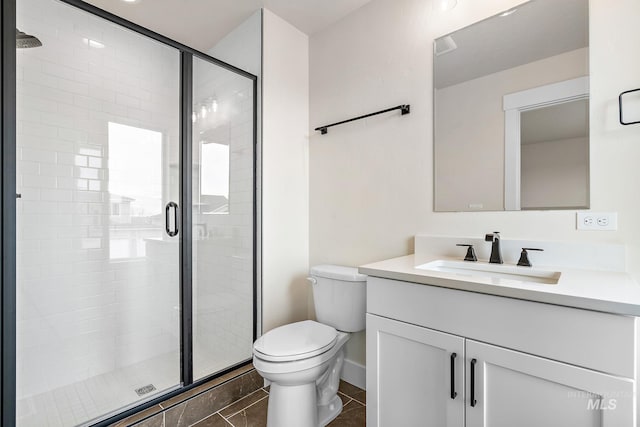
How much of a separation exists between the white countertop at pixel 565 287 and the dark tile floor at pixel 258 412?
37.9 inches

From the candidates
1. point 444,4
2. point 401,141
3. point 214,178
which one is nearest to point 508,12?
point 444,4

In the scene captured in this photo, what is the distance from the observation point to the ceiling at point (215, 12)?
81.9 inches

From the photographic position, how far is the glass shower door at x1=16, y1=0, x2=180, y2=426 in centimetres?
170

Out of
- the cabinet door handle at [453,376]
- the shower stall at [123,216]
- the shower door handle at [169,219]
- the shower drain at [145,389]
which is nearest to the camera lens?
the cabinet door handle at [453,376]

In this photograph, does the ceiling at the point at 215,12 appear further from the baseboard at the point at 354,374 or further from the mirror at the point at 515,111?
the baseboard at the point at 354,374

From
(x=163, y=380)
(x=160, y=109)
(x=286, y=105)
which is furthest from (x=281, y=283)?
(x=160, y=109)

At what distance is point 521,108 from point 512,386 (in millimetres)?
1214

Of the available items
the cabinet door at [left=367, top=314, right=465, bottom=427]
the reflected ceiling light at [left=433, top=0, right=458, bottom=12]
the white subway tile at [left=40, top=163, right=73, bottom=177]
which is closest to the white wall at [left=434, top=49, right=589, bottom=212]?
the reflected ceiling light at [left=433, top=0, right=458, bottom=12]

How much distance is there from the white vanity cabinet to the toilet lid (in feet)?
1.06

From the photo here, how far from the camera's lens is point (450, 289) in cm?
112

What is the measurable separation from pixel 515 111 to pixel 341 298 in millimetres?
1314

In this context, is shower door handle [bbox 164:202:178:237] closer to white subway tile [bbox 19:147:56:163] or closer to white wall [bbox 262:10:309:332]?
white wall [bbox 262:10:309:332]

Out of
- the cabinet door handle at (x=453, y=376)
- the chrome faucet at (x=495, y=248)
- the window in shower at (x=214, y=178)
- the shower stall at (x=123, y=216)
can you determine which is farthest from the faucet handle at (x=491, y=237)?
the window in shower at (x=214, y=178)

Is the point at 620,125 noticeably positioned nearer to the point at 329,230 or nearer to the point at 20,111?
the point at 329,230
